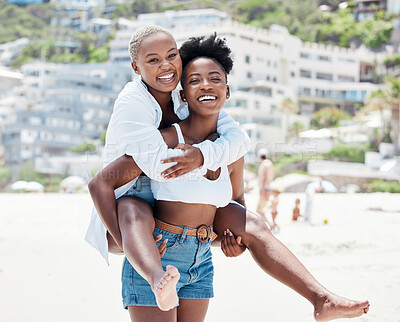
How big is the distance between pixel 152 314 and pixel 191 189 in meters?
0.57

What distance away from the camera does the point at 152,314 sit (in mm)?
2449

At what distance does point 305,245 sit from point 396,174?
24834 mm

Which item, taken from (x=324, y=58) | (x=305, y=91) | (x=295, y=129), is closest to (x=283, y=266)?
(x=295, y=129)

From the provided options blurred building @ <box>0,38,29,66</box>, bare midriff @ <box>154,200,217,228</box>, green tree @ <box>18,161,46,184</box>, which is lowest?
green tree @ <box>18,161,46,184</box>

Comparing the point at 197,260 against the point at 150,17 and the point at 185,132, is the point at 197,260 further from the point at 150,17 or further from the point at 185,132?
the point at 150,17

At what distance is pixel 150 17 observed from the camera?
320 feet

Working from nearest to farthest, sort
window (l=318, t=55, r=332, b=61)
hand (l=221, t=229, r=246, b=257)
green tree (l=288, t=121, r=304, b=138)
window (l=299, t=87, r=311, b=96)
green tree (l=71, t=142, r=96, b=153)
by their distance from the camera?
hand (l=221, t=229, r=246, b=257), green tree (l=71, t=142, r=96, b=153), green tree (l=288, t=121, r=304, b=138), window (l=299, t=87, r=311, b=96), window (l=318, t=55, r=332, b=61)

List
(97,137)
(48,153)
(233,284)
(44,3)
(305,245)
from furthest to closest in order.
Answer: (44,3), (97,137), (48,153), (305,245), (233,284)

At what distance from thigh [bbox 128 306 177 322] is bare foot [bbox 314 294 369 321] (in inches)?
24.9

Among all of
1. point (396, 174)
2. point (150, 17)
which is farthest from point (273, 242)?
point (150, 17)

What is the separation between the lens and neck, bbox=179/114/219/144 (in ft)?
8.51

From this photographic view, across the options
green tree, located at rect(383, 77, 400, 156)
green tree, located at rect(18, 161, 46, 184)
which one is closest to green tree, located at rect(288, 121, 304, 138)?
green tree, located at rect(383, 77, 400, 156)

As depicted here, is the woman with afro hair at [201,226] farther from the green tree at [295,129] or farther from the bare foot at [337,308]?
the green tree at [295,129]

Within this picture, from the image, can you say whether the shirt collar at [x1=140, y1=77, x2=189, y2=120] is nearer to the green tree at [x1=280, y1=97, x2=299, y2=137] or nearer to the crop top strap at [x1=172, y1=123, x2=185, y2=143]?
the crop top strap at [x1=172, y1=123, x2=185, y2=143]
